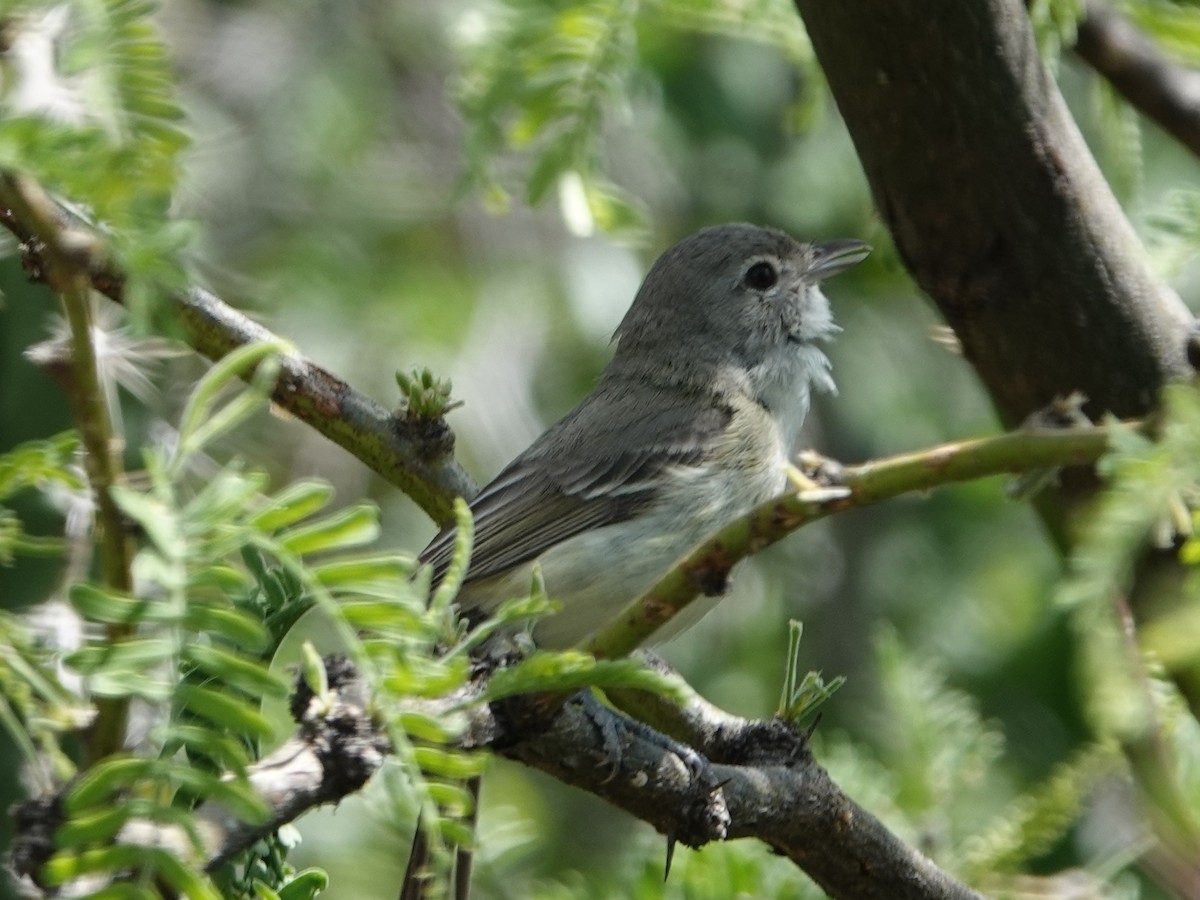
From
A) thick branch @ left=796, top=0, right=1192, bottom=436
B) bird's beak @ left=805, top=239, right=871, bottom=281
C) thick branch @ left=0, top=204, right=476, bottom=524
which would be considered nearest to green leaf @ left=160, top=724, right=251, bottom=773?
thick branch @ left=0, top=204, right=476, bottom=524

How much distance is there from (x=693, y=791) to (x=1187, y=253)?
1.36m

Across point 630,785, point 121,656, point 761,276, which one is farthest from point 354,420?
point 761,276

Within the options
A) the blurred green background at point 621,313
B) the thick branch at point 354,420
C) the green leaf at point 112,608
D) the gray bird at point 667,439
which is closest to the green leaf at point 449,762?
the green leaf at point 112,608

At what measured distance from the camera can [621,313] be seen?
19.7 feet

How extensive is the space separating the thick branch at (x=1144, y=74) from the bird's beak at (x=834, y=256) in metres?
1.37

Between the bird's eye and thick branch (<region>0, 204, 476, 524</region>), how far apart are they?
2.03 m

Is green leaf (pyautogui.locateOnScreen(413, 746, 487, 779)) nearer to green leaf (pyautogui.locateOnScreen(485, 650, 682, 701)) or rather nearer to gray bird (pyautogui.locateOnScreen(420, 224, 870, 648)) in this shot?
green leaf (pyautogui.locateOnScreen(485, 650, 682, 701))

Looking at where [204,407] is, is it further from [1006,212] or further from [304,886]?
[1006,212]

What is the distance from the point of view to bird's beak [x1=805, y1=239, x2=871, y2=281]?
16.1 feet

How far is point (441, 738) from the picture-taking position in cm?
154

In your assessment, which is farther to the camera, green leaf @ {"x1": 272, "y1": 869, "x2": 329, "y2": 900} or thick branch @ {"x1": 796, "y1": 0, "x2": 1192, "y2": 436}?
thick branch @ {"x1": 796, "y1": 0, "x2": 1192, "y2": 436}

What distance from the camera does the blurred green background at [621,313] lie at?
5.32 meters

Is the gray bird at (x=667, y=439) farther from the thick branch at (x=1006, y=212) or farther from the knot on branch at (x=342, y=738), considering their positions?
the knot on branch at (x=342, y=738)

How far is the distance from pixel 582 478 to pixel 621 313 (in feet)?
6.09
